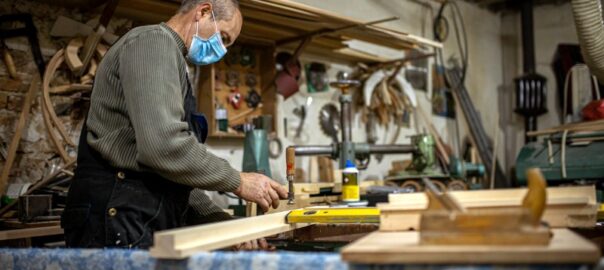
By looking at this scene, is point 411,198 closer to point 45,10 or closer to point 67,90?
point 67,90

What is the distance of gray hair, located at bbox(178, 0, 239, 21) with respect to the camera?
6.43 ft

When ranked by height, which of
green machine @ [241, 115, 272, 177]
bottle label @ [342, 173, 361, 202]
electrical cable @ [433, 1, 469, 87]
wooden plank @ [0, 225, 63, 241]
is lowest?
wooden plank @ [0, 225, 63, 241]

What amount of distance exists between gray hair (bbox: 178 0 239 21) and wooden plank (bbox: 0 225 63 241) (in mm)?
966

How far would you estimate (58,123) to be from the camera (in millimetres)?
2518

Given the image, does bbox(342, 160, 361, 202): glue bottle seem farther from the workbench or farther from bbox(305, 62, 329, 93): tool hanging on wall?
bbox(305, 62, 329, 93): tool hanging on wall

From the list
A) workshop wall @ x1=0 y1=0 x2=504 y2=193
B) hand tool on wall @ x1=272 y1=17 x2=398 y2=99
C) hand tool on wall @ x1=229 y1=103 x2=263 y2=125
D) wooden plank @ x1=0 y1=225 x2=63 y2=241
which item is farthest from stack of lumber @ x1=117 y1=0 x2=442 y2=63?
wooden plank @ x1=0 y1=225 x2=63 y2=241

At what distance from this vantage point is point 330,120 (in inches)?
163

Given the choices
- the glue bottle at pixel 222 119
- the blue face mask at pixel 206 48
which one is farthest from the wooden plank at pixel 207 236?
the glue bottle at pixel 222 119

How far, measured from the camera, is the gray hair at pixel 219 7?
1960mm

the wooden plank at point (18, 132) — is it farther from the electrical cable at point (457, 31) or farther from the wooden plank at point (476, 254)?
the electrical cable at point (457, 31)

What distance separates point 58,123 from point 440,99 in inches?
142

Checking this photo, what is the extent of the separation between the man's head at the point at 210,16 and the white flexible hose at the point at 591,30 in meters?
1.83

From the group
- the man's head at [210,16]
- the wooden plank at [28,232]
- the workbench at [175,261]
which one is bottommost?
the wooden plank at [28,232]

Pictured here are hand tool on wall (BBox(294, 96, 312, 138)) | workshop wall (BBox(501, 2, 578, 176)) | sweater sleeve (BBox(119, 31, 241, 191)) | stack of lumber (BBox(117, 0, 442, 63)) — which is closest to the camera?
sweater sleeve (BBox(119, 31, 241, 191))
